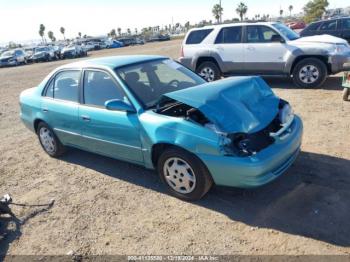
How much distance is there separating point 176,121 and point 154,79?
128cm

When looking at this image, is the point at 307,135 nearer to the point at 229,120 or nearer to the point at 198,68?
the point at 229,120

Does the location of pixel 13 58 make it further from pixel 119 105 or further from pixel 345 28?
pixel 119 105

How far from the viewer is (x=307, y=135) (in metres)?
5.66

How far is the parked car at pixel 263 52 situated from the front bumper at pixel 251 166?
19.0ft

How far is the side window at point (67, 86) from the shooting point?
4989 mm

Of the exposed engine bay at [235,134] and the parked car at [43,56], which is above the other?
the exposed engine bay at [235,134]

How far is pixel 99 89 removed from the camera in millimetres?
4660

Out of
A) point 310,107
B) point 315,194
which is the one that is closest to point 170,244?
point 315,194

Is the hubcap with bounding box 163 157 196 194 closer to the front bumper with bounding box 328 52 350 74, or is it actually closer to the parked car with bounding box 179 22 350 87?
the parked car with bounding box 179 22 350 87

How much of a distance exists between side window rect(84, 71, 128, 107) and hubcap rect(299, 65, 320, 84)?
6222mm

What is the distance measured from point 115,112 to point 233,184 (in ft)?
5.95

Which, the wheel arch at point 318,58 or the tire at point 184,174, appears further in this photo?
the wheel arch at point 318,58

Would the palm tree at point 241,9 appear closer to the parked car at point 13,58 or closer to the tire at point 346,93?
the parked car at point 13,58

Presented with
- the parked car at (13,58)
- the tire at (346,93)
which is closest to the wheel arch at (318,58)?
the tire at (346,93)
